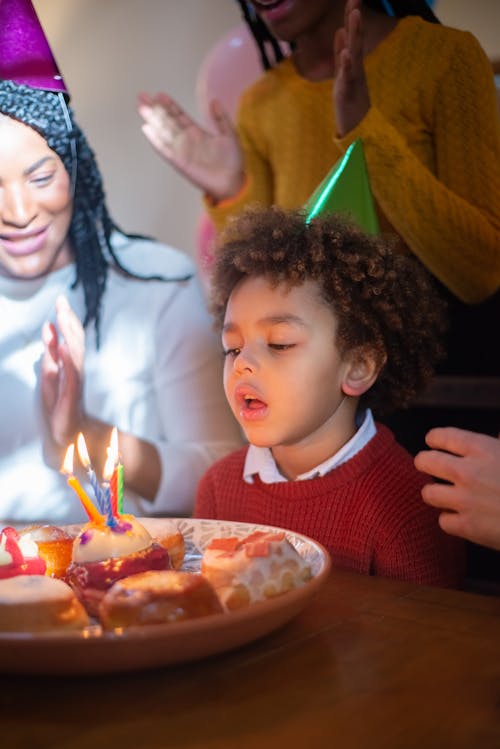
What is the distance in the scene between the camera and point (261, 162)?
1606 mm

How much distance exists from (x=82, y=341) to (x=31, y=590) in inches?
33.0

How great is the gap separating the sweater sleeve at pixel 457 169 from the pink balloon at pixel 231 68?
1.13ft

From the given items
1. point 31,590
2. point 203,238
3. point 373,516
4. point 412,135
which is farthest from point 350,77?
point 31,590

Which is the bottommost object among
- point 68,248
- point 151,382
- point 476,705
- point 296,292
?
point 476,705

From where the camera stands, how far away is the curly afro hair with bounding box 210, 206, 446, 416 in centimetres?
117

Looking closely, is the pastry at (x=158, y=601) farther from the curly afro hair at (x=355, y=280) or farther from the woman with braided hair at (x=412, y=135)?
the woman with braided hair at (x=412, y=135)

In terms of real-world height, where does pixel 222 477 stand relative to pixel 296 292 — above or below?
below

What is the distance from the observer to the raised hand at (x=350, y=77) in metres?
1.34

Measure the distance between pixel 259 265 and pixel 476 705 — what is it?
69 cm

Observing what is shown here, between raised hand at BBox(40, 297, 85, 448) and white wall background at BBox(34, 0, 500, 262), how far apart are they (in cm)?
27

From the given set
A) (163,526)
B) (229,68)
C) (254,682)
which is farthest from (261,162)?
(254,682)

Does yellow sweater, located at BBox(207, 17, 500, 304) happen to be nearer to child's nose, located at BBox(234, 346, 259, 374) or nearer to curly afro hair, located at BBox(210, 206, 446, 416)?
curly afro hair, located at BBox(210, 206, 446, 416)

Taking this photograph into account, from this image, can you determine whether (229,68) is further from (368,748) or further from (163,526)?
(368,748)

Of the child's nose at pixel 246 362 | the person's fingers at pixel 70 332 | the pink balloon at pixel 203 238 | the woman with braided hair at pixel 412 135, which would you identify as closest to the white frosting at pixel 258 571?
the child's nose at pixel 246 362
